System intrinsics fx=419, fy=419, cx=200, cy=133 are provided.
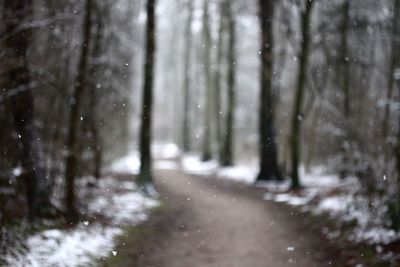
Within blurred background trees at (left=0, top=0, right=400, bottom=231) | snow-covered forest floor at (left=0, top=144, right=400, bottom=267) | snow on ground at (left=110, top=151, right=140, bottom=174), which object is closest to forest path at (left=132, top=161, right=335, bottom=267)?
snow-covered forest floor at (left=0, top=144, right=400, bottom=267)

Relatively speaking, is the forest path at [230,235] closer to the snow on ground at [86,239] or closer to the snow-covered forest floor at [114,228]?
the snow-covered forest floor at [114,228]

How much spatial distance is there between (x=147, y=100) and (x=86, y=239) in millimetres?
Result: 6618

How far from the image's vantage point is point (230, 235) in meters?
9.17

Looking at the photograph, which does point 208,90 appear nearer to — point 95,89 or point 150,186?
point 150,186

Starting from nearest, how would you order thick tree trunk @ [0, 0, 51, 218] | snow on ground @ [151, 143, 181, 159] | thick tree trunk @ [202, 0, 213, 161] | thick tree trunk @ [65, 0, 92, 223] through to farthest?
thick tree trunk @ [0, 0, 51, 218]
thick tree trunk @ [65, 0, 92, 223]
thick tree trunk @ [202, 0, 213, 161]
snow on ground @ [151, 143, 181, 159]

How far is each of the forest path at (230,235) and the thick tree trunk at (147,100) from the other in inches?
41.0

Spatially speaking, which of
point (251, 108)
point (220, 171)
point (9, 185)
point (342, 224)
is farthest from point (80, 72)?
point (251, 108)

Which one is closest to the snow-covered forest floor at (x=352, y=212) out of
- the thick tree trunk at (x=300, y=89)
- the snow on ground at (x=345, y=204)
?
the snow on ground at (x=345, y=204)

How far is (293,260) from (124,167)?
56.9ft

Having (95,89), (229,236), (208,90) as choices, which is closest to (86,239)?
(229,236)

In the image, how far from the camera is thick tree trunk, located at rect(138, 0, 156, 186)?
13.5 m

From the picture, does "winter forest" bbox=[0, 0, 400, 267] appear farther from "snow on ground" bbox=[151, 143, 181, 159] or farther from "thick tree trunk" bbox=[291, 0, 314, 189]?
"snow on ground" bbox=[151, 143, 181, 159]

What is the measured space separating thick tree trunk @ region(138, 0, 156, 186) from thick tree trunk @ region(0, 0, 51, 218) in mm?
4946

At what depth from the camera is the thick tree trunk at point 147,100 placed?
13.5 meters
